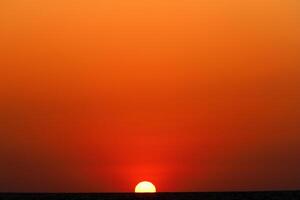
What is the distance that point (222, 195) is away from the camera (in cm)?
114

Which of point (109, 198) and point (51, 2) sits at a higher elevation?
point (51, 2)

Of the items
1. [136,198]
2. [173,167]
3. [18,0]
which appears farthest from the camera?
[173,167]

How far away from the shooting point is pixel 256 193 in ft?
3.76

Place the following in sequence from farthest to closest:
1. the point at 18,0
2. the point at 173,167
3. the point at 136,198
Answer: the point at 173,167 → the point at 18,0 → the point at 136,198

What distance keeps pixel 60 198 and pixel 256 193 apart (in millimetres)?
612

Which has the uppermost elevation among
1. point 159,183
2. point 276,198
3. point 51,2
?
point 51,2

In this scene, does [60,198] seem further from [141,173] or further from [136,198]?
[141,173]

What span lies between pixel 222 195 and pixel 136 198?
264 mm

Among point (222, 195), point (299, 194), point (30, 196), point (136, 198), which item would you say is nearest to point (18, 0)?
point (30, 196)

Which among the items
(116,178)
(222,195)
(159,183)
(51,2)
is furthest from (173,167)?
(222,195)

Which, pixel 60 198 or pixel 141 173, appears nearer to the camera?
pixel 60 198

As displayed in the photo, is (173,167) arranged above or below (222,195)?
above

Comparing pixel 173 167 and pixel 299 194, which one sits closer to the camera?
pixel 299 194

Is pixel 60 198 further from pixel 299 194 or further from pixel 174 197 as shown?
pixel 299 194
